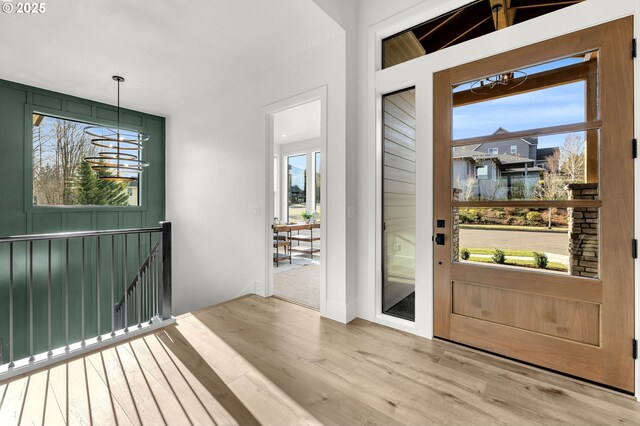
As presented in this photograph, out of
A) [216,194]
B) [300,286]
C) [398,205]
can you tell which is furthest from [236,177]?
[398,205]

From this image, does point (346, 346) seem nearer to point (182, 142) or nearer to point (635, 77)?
point (635, 77)

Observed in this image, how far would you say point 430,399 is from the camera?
1752 mm

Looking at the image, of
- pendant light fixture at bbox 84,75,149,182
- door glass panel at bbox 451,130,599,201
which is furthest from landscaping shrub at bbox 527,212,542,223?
pendant light fixture at bbox 84,75,149,182

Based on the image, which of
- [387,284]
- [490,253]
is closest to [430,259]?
[490,253]

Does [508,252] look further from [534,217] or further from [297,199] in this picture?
[297,199]

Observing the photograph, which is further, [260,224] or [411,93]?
[260,224]

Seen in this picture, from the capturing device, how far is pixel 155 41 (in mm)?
2990

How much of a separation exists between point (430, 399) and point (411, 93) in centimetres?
271

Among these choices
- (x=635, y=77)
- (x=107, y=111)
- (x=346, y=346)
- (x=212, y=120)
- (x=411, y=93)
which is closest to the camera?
(x=635, y=77)

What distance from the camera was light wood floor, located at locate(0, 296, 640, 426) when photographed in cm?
162

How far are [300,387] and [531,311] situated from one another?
1.70 meters

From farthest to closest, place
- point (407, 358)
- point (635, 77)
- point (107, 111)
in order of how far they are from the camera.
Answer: point (107, 111) < point (407, 358) < point (635, 77)

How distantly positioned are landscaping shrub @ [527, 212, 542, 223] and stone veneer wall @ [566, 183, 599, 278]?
16cm

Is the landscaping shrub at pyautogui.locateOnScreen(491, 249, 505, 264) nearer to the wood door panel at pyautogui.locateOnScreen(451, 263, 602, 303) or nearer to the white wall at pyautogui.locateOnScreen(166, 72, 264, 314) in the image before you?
the wood door panel at pyautogui.locateOnScreen(451, 263, 602, 303)
